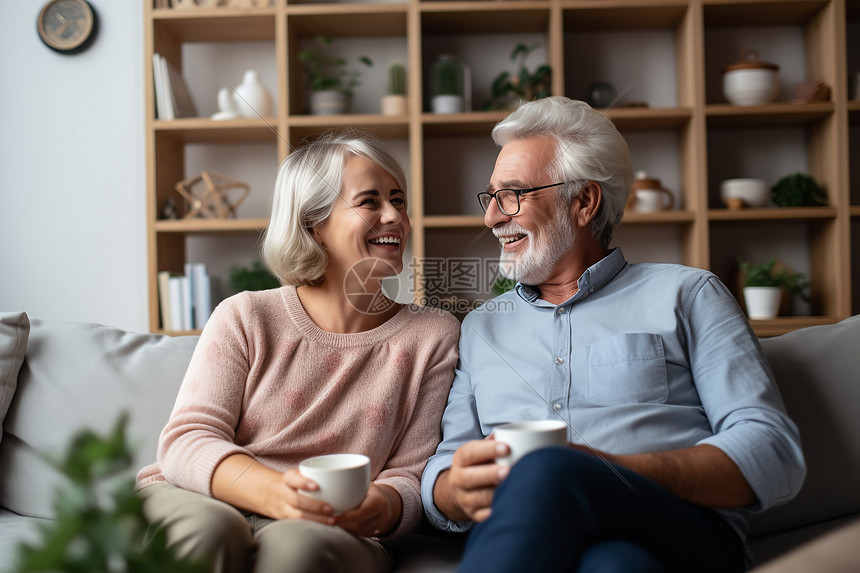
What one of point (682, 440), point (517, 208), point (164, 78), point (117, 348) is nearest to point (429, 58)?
point (164, 78)

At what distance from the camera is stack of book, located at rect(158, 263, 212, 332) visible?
2869 mm

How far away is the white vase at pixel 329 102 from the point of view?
293cm

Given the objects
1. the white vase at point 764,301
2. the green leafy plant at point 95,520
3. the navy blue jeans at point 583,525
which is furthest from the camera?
the white vase at point 764,301

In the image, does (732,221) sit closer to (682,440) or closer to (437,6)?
(437,6)

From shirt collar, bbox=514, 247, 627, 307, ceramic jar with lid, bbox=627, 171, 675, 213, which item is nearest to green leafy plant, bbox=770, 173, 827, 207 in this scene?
ceramic jar with lid, bbox=627, 171, 675, 213

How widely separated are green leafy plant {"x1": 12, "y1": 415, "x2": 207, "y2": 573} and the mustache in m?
1.15

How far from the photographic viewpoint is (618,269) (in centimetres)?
148

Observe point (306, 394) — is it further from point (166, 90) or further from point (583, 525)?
point (166, 90)

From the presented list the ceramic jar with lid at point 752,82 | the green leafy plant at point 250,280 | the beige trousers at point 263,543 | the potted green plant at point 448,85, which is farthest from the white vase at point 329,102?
the beige trousers at point 263,543

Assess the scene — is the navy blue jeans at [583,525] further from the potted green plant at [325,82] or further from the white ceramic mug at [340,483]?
the potted green plant at [325,82]

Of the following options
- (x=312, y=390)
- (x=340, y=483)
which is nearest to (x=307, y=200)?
(x=312, y=390)

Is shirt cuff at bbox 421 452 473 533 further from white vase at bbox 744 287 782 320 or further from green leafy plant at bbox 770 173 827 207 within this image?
green leafy plant at bbox 770 173 827 207

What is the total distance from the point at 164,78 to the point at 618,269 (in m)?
2.25

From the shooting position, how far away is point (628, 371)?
4.17ft
